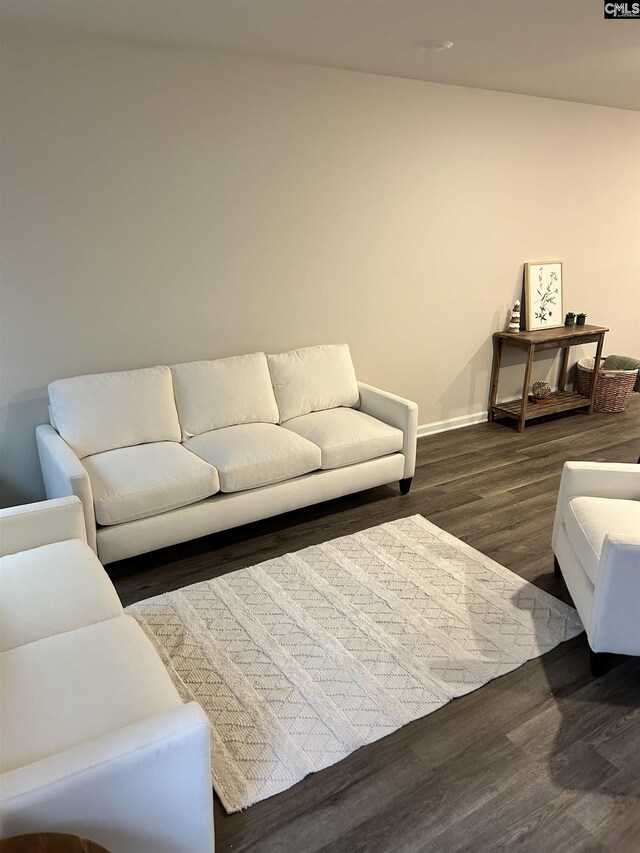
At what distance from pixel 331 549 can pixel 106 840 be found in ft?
6.06

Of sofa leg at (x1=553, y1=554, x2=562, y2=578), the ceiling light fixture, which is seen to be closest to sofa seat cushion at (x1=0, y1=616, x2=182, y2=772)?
sofa leg at (x1=553, y1=554, x2=562, y2=578)

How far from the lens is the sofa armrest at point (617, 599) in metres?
2.15

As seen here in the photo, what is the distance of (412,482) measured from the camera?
3971 mm

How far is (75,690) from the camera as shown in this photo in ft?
5.46

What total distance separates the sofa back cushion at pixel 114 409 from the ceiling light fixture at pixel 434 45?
205 cm

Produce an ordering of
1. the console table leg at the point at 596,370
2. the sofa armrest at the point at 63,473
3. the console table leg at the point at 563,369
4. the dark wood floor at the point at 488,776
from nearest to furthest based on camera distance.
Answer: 1. the dark wood floor at the point at 488,776
2. the sofa armrest at the point at 63,473
3. the console table leg at the point at 596,370
4. the console table leg at the point at 563,369

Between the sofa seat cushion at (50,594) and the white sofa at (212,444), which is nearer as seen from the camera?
the sofa seat cushion at (50,594)

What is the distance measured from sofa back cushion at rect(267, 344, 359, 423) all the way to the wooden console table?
1.50 metres

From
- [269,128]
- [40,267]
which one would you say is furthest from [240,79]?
[40,267]

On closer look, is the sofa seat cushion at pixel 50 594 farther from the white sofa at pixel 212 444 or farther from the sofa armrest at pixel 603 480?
the sofa armrest at pixel 603 480

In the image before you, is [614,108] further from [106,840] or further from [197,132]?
[106,840]

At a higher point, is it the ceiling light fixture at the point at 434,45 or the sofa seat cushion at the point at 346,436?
the ceiling light fixture at the point at 434,45

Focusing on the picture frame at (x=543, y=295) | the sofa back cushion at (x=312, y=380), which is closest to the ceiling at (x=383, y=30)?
the picture frame at (x=543, y=295)

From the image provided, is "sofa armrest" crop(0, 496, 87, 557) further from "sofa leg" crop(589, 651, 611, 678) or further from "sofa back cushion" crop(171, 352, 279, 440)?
"sofa leg" crop(589, 651, 611, 678)
